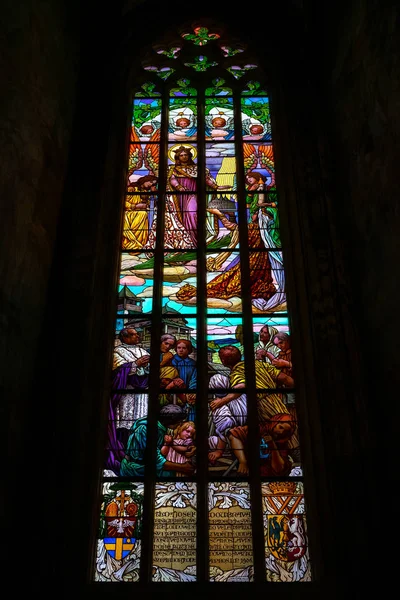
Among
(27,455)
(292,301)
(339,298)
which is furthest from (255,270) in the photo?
(27,455)

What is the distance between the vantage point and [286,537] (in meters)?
4.62

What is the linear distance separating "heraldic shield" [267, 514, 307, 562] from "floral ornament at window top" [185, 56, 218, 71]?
5037mm

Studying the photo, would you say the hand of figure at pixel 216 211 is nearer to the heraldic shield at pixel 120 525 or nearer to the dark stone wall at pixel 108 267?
the dark stone wall at pixel 108 267

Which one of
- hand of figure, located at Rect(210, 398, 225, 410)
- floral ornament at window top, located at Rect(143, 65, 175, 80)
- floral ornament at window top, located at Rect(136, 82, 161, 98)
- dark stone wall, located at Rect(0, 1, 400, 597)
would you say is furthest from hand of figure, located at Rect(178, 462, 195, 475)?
floral ornament at window top, located at Rect(143, 65, 175, 80)

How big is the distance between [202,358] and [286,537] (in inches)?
59.9

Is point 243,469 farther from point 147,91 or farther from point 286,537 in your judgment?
point 147,91

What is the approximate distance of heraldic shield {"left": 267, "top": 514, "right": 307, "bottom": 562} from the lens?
4.56 metres

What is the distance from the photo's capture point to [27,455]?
4695mm

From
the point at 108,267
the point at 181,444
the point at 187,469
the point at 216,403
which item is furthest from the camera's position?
the point at 108,267

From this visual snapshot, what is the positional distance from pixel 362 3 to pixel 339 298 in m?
2.56

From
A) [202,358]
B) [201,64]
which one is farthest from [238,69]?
[202,358]

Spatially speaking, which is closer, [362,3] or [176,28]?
[362,3]

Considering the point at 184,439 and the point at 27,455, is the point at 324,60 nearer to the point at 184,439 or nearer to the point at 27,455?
the point at 184,439

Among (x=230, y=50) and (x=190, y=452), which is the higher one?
(x=230, y=50)
